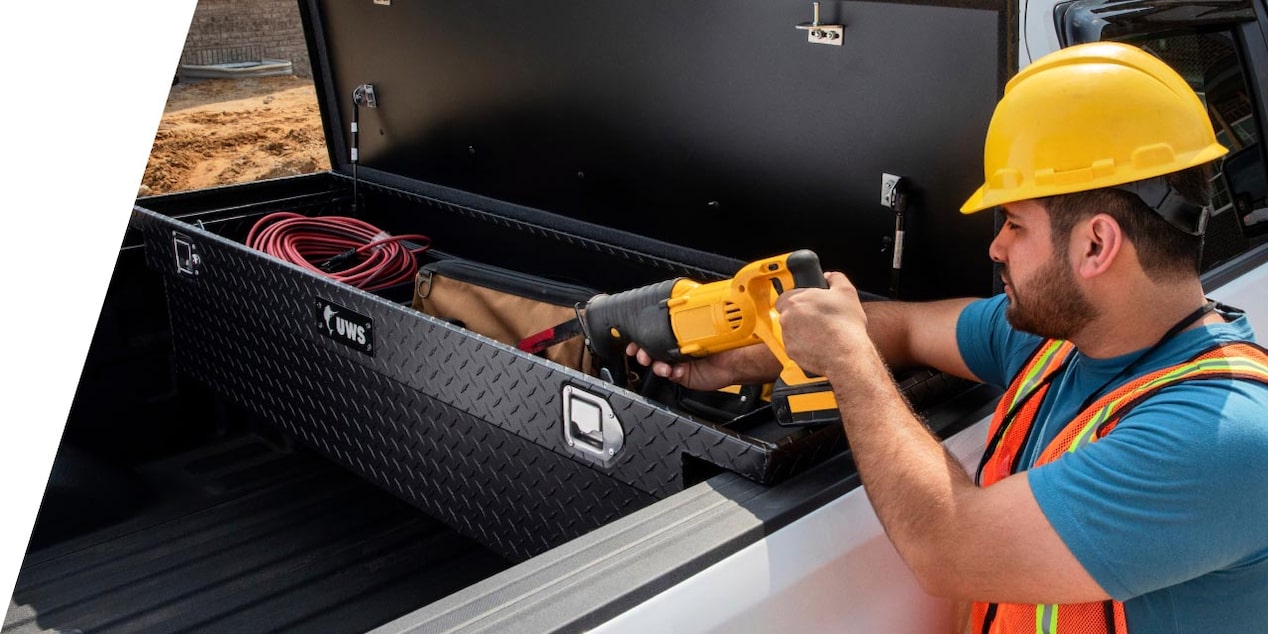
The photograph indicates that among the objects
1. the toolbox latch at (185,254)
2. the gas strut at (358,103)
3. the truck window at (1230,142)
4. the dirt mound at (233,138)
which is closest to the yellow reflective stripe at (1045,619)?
the truck window at (1230,142)

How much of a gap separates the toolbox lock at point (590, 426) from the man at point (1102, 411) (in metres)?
0.41

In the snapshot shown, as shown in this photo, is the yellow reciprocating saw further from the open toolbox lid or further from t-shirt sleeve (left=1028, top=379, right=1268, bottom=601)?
t-shirt sleeve (left=1028, top=379, right=1268, bottom=601)

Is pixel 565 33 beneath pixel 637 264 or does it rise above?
above

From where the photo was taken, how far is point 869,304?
2.18 m

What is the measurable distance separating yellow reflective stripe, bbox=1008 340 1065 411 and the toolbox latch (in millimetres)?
2067

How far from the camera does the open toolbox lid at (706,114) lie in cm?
216

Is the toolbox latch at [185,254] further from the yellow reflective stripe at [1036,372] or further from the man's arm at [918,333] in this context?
the yellow reflective stripe at [1036,372]

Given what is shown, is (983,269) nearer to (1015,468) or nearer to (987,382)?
(987,382)

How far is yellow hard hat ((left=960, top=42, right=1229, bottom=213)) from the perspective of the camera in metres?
1.50

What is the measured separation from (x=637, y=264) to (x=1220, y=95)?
1322 mm

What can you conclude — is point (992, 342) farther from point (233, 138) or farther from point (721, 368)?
point (233, 138)

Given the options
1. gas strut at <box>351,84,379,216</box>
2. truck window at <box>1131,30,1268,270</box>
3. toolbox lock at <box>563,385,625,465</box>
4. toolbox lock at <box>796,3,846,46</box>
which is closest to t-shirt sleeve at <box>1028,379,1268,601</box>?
toolbox lock at <box>563,385,625,465</box>

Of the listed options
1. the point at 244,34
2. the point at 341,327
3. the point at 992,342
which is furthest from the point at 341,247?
the point at 244,34

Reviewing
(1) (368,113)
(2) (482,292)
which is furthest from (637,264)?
(1) (368,113)
